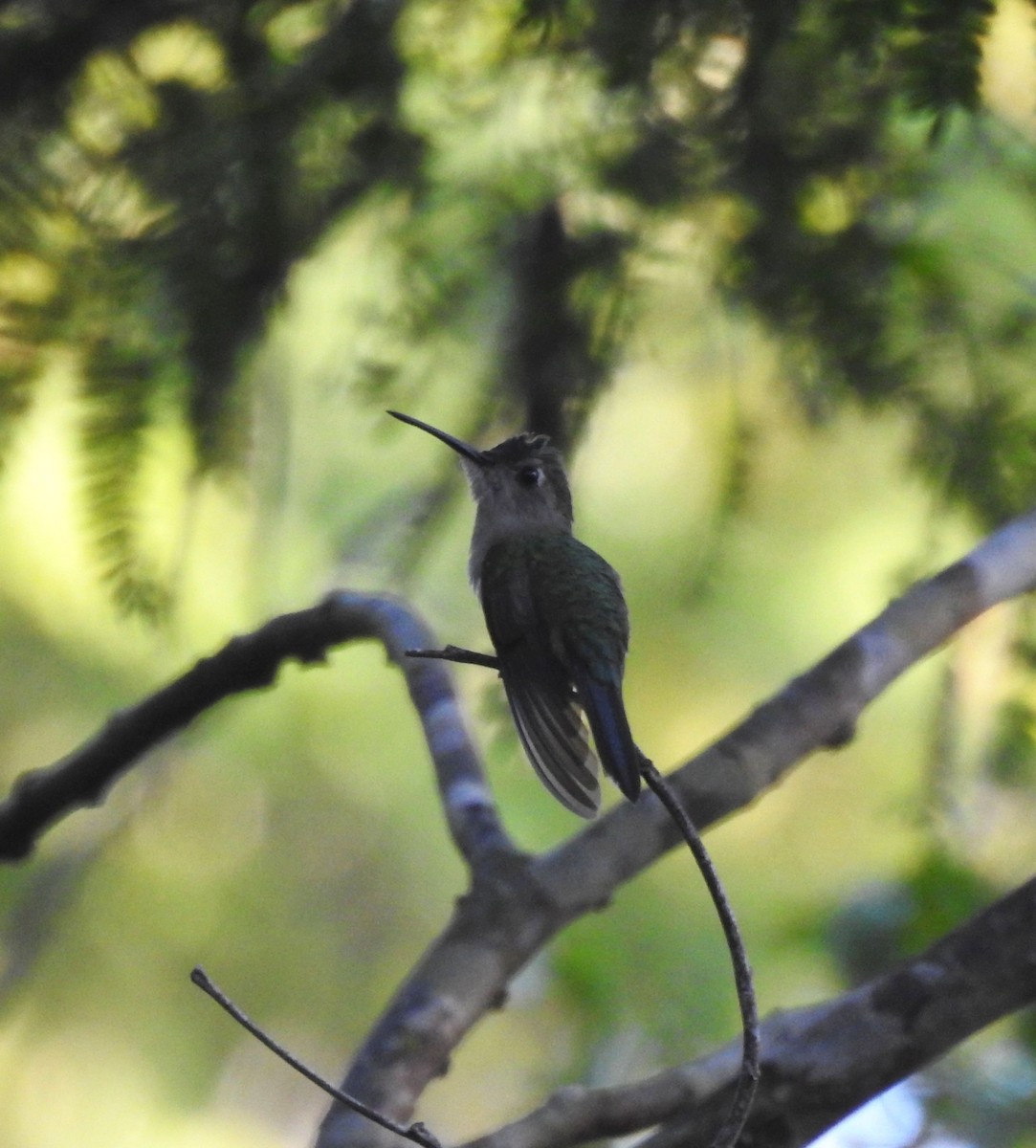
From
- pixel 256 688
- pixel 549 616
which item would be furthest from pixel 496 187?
pixel 256 688

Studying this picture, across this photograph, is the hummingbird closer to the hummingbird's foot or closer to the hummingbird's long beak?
the hummingbird's long beak

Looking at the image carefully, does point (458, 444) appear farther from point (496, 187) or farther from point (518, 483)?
point (496, 187)

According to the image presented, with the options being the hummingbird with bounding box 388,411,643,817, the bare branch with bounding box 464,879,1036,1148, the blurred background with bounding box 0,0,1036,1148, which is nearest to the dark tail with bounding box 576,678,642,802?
the hummingbird with bounding box 388,411,643,817

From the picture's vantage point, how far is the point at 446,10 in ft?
7.58

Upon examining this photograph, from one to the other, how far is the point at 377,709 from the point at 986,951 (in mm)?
4449

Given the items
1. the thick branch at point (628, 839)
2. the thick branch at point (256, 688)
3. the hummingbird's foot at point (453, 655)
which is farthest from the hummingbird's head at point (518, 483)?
the hummingbird's foot at point (453, 655)

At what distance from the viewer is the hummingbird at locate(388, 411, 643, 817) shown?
207cm

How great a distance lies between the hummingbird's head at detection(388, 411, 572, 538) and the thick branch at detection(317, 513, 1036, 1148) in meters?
0.64

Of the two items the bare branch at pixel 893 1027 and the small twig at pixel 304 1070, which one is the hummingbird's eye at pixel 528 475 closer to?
the bare branch at pixel 893 1027

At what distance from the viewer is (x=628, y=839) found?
2.25 m

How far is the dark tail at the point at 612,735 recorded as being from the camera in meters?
1.72

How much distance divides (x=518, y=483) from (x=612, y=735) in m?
0.95

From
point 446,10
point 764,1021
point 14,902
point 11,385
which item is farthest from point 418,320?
point 14,902

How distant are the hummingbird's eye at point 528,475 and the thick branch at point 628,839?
26.1 inches
